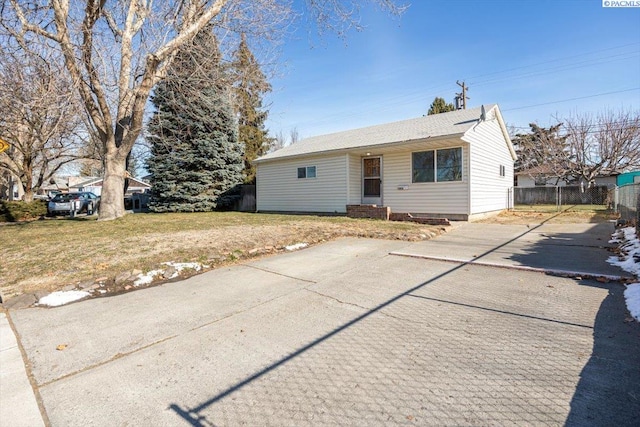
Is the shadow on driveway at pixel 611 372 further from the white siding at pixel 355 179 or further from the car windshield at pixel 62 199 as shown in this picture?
the car windshield at pixel 62 199

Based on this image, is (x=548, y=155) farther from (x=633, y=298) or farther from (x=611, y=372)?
(x=611, y=372)

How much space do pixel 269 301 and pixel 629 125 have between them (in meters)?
28.4

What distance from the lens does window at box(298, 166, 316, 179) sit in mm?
14906

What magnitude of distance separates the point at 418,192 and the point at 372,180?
2.24 meters

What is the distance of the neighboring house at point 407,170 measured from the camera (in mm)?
11891

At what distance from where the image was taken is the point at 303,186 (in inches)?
603

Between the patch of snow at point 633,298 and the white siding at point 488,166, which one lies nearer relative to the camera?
the patch of snow at point 633,298

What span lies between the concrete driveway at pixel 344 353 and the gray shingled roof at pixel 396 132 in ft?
27.8

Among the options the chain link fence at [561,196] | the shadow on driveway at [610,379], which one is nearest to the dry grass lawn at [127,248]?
the shadow on driveway at [610,379]

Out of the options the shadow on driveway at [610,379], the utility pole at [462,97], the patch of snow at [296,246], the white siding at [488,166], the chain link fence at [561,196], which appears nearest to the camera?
the shadow on driveway at [610,379]

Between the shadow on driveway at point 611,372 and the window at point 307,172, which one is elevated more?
the window at point 307,172

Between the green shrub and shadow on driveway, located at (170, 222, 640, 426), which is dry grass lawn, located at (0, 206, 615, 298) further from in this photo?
the green shrub

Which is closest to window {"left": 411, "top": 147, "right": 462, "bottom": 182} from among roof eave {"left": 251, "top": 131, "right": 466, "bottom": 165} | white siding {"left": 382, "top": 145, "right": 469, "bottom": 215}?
white siding {"left": 382, "top": 145, "right": 469, "bottom": 215}

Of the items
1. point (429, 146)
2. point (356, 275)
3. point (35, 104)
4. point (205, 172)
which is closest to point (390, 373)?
point (356, 275)
